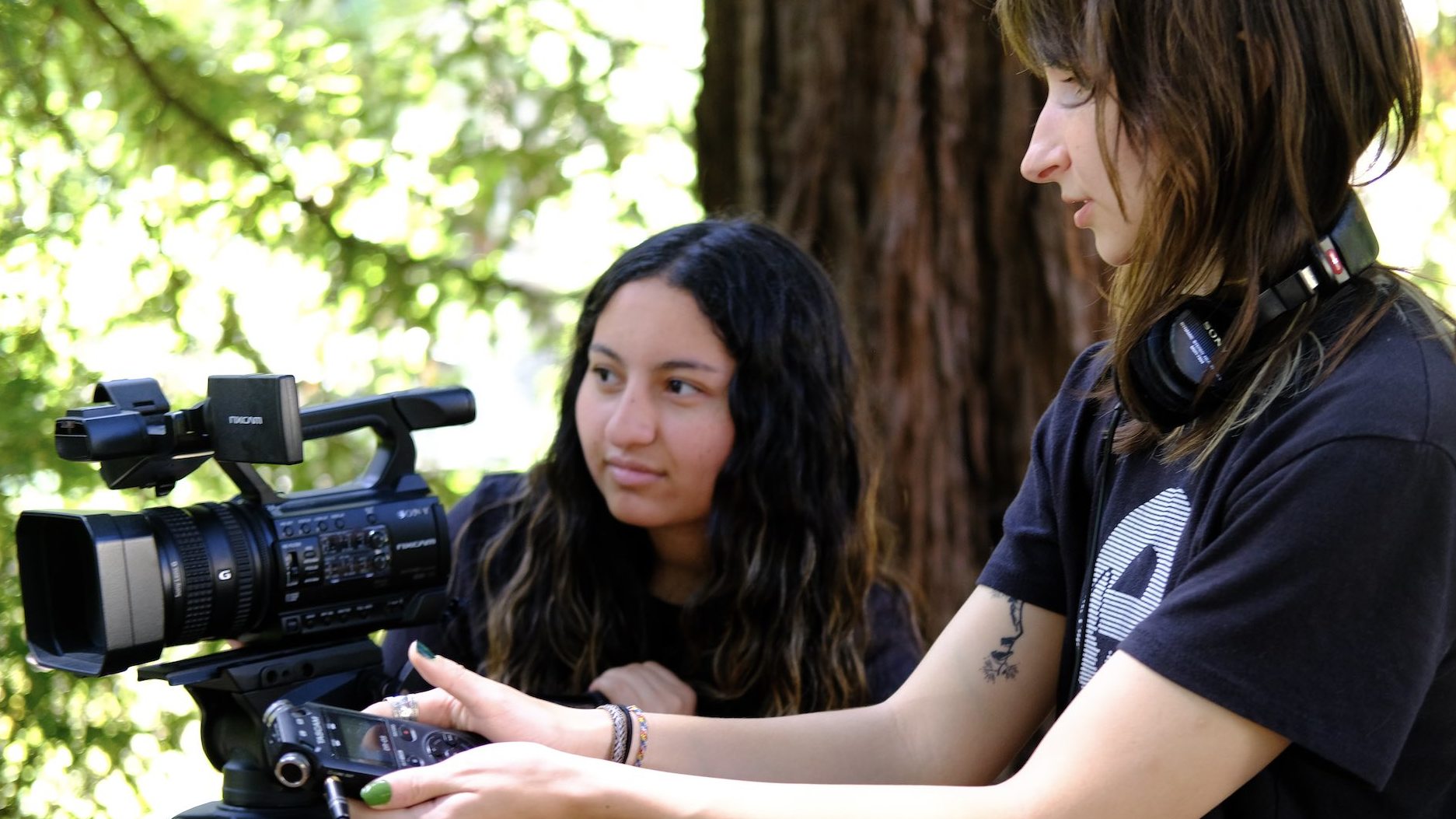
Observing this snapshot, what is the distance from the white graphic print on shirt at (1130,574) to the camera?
4.50ft

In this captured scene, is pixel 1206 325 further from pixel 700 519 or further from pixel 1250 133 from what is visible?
pixel 700 519

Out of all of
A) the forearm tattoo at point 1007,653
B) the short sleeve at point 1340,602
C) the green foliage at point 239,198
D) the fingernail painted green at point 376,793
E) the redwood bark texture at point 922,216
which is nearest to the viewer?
the short sleeve at point 1340,602

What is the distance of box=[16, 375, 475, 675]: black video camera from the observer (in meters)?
1.55

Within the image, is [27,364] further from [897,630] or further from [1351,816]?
[1351,816]

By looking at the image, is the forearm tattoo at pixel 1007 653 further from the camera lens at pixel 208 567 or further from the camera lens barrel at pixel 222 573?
the camera lens at pixel 208 567

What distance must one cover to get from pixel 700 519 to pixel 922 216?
3.49 ft

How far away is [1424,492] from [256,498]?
129 centimetres

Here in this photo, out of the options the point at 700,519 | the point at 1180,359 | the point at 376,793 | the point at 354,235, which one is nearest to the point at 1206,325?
the point at 1180,359

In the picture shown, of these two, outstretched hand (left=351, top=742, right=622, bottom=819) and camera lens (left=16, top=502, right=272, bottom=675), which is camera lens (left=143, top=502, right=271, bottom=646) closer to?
camera lens (left=16, top=502, right=272, bottom=675)

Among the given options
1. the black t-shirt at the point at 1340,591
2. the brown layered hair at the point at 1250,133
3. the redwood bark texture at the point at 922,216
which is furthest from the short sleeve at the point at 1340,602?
the redwood bark texture at the point at 922,216

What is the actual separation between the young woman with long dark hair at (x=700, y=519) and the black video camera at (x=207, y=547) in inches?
20.3

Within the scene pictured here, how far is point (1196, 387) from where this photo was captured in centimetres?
132

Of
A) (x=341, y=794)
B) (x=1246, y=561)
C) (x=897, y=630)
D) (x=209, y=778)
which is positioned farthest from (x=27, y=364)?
(x=1246, y=561)

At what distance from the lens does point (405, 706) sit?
1686 millimetres
